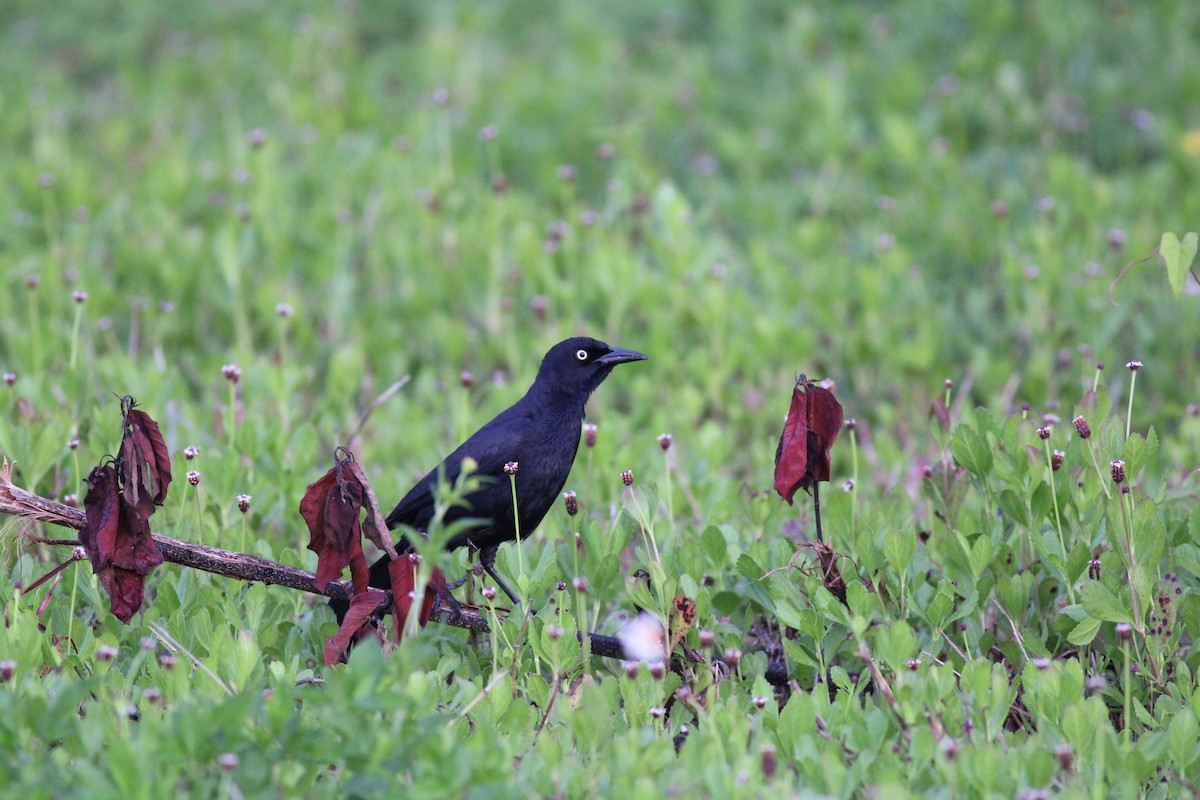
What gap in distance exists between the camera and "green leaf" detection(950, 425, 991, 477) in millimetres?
3980

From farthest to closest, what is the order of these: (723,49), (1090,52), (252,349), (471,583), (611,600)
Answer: (723,49)
(1090,52)
(252,349)
(611,600)
(471,583)

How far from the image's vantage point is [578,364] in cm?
462

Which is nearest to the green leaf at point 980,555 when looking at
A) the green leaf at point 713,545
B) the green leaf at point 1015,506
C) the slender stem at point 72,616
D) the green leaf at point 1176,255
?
the green leaf at point 1015,506

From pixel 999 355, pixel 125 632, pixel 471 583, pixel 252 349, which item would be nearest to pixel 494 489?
pixel 471 583

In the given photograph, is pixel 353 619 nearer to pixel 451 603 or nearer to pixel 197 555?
pixel 451 603

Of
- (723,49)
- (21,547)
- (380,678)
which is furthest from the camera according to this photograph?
(723,49)

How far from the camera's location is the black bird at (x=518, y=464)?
4180mm

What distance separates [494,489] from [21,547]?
1364 millimetres

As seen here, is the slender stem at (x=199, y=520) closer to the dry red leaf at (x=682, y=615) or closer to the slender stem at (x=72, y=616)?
the slender stem at (x=72, y=616)

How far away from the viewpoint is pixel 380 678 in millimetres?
2893

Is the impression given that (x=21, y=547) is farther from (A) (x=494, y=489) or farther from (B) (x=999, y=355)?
(B) (x=999, y=355)

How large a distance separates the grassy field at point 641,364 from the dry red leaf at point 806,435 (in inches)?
11.8

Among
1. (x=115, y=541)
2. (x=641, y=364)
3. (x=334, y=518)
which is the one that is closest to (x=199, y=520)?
(x=115, y=541)

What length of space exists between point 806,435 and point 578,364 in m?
1.17
